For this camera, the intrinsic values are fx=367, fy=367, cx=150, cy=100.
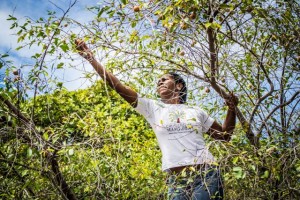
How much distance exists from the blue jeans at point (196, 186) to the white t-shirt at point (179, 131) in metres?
0.09

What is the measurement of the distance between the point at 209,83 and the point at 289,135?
0.73 metres

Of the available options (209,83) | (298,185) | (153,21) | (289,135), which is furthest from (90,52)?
(298,185)

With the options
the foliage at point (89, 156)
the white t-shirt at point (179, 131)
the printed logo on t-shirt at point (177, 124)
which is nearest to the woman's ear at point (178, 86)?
the white t-shirt at point (179, 131)

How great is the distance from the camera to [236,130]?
2926mm

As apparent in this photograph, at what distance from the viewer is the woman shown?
2531 mm

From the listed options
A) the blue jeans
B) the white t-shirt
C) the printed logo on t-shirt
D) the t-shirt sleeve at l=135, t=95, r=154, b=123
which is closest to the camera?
the blue jeans

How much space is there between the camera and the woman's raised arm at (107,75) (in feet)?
9.07

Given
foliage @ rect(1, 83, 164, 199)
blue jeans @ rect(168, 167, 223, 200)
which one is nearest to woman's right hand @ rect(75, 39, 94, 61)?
foliage @ rect(1, 83, 164, 199)

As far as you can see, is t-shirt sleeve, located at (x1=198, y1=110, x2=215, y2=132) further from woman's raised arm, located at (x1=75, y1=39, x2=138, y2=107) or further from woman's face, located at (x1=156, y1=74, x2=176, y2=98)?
woman's raised arm, located at (x1=75, y1=39, x2=138, y2=107)

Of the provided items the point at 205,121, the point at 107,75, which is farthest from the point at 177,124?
the point at 107,75

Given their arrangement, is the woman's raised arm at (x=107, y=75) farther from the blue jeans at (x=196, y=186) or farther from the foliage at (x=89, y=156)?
the blue jeans at (x=196, y=186)

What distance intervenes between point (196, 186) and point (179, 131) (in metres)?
0.43

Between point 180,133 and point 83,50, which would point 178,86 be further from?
point 83,50

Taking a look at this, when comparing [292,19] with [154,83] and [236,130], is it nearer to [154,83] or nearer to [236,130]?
[236,130]
